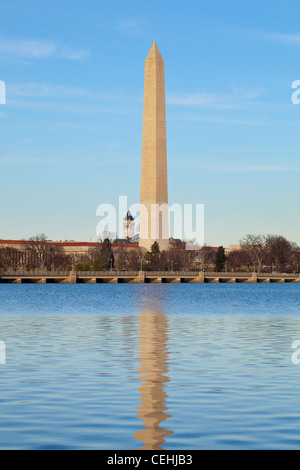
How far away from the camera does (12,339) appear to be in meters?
30.6

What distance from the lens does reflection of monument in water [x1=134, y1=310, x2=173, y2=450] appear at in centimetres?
1257

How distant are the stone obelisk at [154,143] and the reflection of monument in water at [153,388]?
381 ft

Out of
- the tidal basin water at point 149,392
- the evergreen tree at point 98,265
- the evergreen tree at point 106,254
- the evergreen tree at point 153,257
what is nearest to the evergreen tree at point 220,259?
the evergreen tree at point 106,254

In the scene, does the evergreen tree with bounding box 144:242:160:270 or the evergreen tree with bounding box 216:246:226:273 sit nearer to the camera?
the evergreen tree with bounding box 144:242:160:270

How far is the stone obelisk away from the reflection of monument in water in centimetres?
11608

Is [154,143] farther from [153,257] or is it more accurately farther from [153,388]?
[153,388]

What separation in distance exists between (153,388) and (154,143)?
133m

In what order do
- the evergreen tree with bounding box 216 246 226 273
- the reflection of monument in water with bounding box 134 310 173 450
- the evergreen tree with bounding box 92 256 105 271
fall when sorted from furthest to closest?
the evergreen tree with bounding box 216 246 226 273
the evergreen tree with bounding box 92 256 105 271
the reflection of monument in water with bounding box 134 310 173 450

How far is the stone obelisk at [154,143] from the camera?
148 metres

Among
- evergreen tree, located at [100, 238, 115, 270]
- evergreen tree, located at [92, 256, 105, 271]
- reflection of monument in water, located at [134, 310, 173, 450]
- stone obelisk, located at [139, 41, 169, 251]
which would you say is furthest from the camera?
evergreen tree, located at [100, 238, 115, 270]

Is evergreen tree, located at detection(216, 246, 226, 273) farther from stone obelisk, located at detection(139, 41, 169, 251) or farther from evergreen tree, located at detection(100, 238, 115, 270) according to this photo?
stone obelisk, located at detection(139, 41, 169, 251)

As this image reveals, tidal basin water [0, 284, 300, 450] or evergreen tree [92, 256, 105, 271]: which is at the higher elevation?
evergreen tree [92, 256, 105, 271]

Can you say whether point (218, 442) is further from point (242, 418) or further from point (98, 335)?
point (98, 335)

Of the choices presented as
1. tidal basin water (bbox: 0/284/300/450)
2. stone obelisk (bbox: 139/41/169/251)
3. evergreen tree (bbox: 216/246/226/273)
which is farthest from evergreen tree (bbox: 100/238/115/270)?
tidal basin water (bbox: 0/284/300/450)
